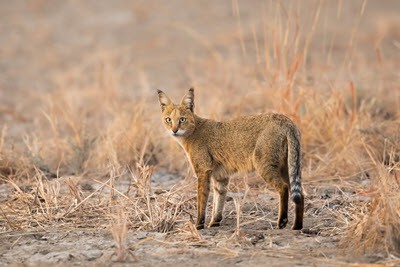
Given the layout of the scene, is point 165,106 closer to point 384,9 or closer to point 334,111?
point 334,111

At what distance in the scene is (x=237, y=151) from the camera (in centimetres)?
573

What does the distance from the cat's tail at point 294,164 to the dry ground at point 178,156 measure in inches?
11.4

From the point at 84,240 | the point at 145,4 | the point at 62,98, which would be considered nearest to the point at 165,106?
the point at 84,240

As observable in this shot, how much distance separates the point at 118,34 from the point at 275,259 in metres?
11.2

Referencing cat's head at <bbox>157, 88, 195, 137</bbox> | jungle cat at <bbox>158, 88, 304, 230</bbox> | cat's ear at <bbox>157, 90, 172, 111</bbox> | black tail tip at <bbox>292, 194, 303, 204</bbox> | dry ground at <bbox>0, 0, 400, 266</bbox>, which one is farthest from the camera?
cat's ear at <bbox>157, 90, 172, 111</bbox>

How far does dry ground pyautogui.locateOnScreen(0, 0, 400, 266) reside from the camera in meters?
5.01

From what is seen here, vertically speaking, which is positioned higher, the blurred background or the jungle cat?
the blurred background

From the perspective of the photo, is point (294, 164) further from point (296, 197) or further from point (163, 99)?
point (163, 99)

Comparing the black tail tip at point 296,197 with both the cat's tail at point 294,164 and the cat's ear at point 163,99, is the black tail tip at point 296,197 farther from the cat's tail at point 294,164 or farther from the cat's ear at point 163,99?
the cat's ear at point 163,99

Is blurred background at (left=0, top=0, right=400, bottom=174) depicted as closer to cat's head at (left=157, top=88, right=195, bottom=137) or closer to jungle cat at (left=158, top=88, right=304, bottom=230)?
cat's head at (left=157, top=88, right=195, bottom=137)

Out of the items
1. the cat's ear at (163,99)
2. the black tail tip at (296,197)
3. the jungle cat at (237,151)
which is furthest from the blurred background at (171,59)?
the black tail tip at (296,197)

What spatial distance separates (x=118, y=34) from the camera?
15.5m

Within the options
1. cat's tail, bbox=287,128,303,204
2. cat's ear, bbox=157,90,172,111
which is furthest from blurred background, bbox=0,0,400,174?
cat's tail, bbox=287,128,303,204

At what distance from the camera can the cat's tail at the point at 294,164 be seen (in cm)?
531
